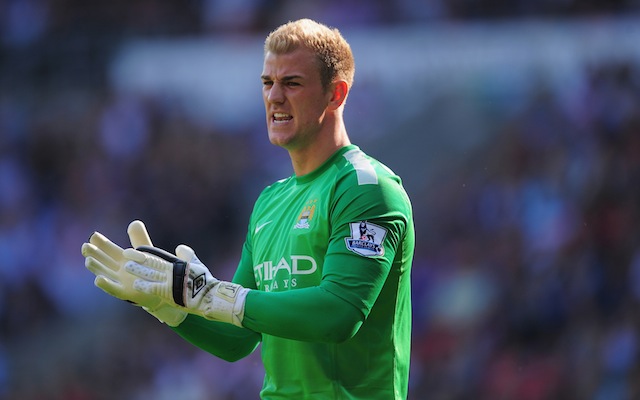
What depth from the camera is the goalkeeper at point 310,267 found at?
395 cm

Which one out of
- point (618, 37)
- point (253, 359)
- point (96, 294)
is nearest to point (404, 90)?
point (618, 37)

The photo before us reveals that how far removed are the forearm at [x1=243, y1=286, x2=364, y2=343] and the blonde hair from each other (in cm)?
98

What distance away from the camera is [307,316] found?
3.87 metres

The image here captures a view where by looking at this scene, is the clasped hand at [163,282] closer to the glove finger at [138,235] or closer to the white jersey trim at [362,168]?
the glove finger at [138,235]

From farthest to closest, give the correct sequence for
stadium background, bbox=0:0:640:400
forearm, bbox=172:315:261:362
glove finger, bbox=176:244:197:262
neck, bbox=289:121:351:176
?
stadium background, bbox=0:0:640:400 < forearm, bbox=172:315:261:362 < neck, bbox=289:121:351:176 < glove finger, bbox=176:244:197:262

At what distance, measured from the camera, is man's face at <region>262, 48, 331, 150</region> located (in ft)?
14.4

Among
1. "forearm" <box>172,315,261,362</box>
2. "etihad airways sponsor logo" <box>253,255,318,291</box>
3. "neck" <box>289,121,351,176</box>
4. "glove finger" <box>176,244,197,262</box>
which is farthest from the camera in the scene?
"forearm" <box>172,315,261,362</box>

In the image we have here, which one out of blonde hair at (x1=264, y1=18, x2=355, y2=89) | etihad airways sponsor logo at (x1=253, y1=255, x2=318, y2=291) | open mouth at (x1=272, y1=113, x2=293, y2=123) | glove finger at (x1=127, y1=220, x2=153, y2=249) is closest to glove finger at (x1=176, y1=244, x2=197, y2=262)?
glove finger at (x1=127, y1=220, x2=153, y2=249)

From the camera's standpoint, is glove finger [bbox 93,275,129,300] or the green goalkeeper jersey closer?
the green goalkeeper jersey

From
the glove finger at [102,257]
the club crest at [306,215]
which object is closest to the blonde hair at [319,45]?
the club crest at [306,215]

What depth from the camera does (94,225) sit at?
13609mm

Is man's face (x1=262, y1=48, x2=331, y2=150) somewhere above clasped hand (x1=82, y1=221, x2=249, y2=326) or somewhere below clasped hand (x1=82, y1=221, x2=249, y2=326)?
above

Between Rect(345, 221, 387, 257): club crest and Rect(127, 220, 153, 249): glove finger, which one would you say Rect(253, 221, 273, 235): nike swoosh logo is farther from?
Rect(345, 221, 387, 257): club crest

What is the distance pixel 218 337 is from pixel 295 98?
3.59 feet
